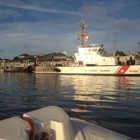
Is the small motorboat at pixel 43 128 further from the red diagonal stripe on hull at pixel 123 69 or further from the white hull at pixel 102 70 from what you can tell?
the white hull at pixel 102 70

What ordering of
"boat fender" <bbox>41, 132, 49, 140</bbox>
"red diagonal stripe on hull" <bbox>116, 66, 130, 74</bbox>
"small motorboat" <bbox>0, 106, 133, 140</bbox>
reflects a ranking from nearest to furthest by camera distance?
"small motorboat" <bbox>0, 106, 133, 140</bbox> < "boat fender" <bbox>41, 132, 49, 140</bbox> < "red diagonal stripe on hull" <bbox>116, 66, 130, 74</bbox>

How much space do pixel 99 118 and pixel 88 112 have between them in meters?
0.78

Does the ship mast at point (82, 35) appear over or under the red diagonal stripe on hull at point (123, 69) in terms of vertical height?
over

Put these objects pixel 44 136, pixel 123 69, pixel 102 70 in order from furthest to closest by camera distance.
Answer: pixel 102 70, pixel 123 69, pixel 44 136

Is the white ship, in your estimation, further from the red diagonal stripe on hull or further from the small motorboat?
the small motorboat

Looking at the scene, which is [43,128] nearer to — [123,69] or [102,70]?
[123,69]

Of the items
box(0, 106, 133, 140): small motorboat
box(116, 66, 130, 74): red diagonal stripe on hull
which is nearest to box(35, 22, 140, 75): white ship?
box(116, 66, 130, 74): red diagonal stripe on hull

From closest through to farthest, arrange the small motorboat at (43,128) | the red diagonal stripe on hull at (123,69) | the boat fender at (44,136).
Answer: the small motorboat at (43,128), the boat fender at (44,136), the red diagonal stripe on hull at (123,69)

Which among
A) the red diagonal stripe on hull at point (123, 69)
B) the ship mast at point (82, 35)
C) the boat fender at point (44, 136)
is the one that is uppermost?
the ship mast at point (82, 35)

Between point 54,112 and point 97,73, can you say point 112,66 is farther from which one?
point 54,112

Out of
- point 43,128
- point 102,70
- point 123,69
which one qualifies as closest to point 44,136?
point 43,128

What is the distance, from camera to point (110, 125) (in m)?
4.97

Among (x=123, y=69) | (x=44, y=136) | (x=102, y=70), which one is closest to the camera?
(x=44, y=136)

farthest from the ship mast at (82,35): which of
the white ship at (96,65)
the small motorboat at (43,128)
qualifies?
the small motorboat at (43,128)
